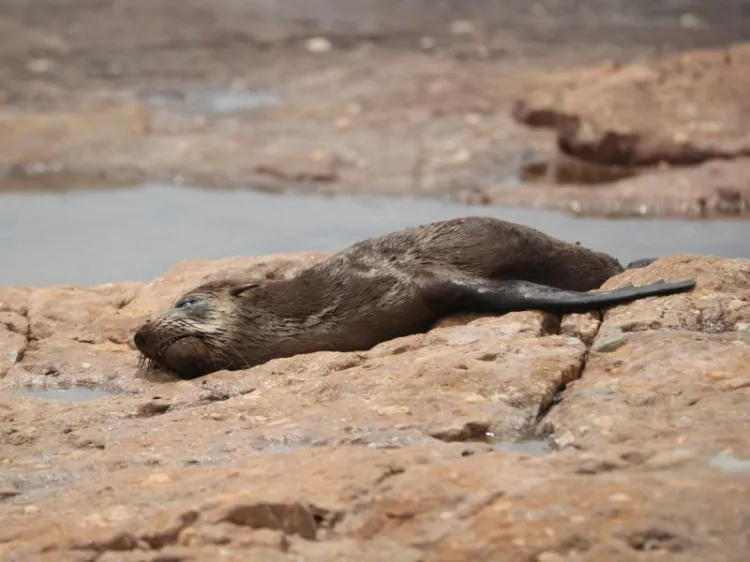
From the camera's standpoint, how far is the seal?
515 cm

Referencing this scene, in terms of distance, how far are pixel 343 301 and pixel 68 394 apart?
1.18 metres

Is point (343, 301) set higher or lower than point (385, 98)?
lower

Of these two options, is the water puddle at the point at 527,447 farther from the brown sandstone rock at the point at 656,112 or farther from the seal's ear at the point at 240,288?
the brown sandstone rock at the point at 656,112

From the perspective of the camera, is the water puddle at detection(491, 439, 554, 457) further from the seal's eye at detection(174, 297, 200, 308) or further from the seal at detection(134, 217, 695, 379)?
the seal's eye at detection(174, 297, 200, 308)

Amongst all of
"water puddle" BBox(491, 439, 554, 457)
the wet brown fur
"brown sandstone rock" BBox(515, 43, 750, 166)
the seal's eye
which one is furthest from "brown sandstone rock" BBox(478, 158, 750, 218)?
"water puddle" BBox(491, 439, 554, 457)

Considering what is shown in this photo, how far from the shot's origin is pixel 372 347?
205 inches

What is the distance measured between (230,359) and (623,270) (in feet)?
6.15

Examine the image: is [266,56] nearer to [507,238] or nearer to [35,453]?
[507,238]

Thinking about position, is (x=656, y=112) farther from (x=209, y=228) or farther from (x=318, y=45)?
(x=318, y=45)

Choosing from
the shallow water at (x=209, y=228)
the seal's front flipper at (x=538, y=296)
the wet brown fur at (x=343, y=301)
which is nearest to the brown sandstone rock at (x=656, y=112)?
the shallow water at (x=209, y=228)

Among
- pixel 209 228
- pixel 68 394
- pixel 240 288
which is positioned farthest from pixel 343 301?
pixel 209 228

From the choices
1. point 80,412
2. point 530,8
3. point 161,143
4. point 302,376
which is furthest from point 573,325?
point 530,8

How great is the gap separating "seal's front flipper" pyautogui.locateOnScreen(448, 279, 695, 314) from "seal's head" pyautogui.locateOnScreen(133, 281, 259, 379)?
3.07ft

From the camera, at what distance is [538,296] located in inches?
201
